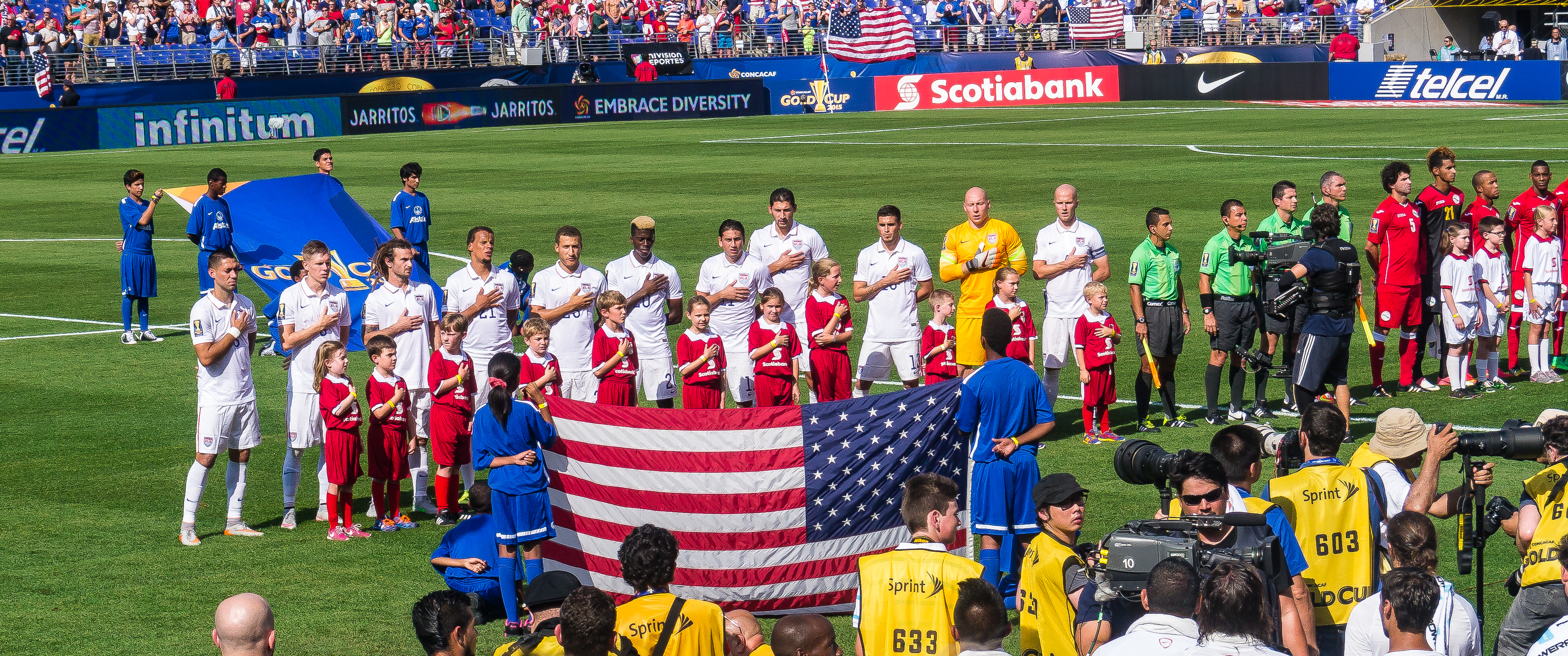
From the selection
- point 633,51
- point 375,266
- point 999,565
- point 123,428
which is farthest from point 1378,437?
point 633,51

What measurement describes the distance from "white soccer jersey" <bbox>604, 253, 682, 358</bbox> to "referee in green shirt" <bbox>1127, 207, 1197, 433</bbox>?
4064 millimetres

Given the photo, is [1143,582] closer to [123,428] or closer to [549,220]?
[123,428]

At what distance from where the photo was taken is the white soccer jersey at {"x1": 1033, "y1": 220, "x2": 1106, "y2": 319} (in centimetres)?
1386

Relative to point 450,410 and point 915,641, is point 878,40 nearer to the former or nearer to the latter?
point 450,410

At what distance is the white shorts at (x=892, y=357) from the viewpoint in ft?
45.0

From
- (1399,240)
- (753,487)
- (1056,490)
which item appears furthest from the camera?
(1399,240)

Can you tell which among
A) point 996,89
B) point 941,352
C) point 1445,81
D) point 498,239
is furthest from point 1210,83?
point 941,352

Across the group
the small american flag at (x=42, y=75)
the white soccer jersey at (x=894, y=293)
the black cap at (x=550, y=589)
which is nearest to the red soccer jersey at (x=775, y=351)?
the white soccer jersey at (x=894, y=293)

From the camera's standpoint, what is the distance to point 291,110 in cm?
4625

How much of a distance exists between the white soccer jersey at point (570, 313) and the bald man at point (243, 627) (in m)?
6.99

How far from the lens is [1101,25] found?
56.9 metres

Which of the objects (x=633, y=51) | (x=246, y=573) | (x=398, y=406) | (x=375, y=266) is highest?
(x=633, y=51)

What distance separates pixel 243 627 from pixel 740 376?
25.7ft

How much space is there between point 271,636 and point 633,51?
170 ft
